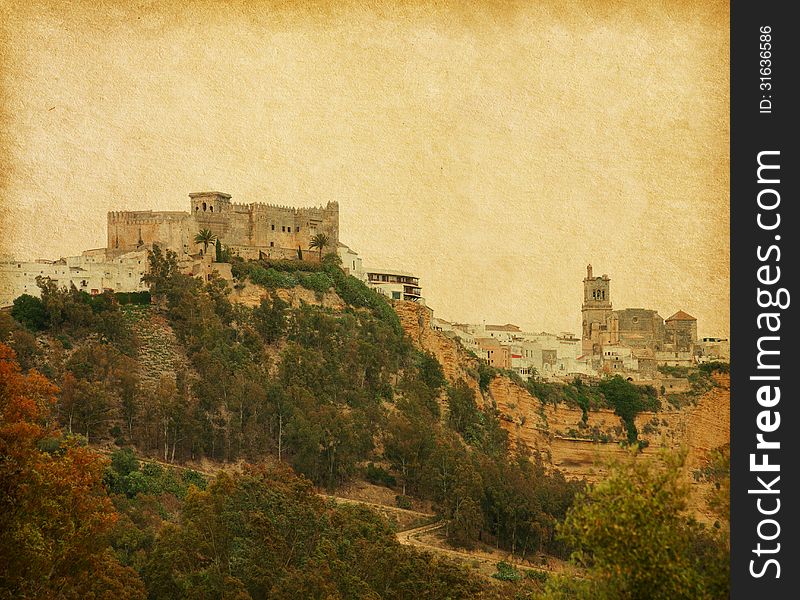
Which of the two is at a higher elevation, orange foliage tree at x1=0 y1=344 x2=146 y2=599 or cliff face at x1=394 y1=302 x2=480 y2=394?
cliff face at x1=394 y1=302 x2=480 y2=394

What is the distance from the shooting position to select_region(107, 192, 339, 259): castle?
47.3ft

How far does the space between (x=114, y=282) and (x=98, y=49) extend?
16.2 feet

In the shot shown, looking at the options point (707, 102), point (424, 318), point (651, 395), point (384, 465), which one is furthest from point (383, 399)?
point (707, 102)

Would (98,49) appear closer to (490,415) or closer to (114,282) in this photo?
(114,282)

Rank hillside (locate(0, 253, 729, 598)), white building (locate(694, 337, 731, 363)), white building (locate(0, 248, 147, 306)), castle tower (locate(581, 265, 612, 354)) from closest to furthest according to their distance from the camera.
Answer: hillside (locate(0, 253, 729, 598)), white building (locate(0, 248, 147, 306)), castle tower (locate(581, 265, 612, 354)), white building (locate(694, 337, 731, 363))

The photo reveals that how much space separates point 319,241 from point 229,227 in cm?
171

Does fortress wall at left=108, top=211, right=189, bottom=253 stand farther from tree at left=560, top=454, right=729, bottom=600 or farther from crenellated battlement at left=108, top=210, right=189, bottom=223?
tree at left=560, top=454, right=729, bottom=600

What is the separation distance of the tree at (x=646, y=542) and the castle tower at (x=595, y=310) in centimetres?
595

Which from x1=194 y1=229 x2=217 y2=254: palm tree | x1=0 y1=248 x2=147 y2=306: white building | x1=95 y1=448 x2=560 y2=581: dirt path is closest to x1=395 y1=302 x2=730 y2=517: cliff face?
x1=194 y1=229 x2=217 y2=254: palm tree

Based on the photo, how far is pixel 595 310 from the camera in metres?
16.2
